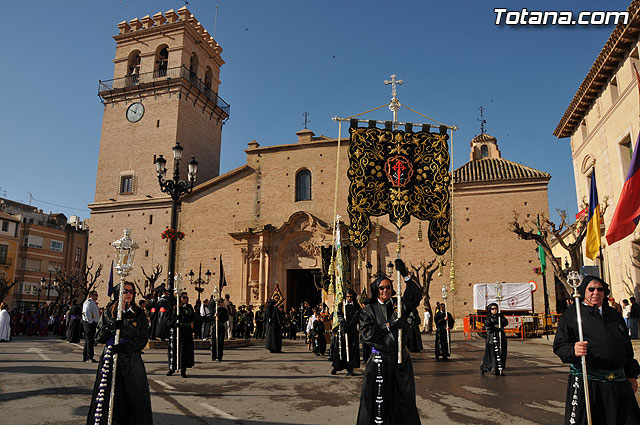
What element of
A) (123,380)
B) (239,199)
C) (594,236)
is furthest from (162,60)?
(123,380)

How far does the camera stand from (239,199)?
104ft

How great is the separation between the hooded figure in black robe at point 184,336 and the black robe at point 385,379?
559 cm

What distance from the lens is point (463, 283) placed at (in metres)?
27.3

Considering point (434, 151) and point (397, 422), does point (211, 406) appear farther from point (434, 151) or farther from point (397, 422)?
point (434, 151)

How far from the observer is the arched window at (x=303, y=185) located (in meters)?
30.7

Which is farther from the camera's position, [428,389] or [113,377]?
[428,389]

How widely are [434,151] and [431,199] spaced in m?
1.29

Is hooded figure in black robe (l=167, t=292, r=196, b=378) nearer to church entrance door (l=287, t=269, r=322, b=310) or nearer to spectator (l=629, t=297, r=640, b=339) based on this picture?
spectator (l=629, t=297, r=640, b=339)

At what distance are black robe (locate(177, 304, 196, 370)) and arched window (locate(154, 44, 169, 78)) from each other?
27.1 m

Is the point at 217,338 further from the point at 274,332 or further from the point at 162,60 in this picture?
the point at 162,60

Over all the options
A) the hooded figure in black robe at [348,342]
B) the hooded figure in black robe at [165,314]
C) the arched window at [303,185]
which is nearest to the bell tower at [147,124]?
the arched window at [303,185]

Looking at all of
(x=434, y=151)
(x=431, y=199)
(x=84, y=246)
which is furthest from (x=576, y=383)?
(x=84, y=246)

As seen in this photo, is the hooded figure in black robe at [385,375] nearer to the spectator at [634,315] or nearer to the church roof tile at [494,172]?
the spectator at [634,315]

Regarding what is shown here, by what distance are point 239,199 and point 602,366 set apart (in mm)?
28629
